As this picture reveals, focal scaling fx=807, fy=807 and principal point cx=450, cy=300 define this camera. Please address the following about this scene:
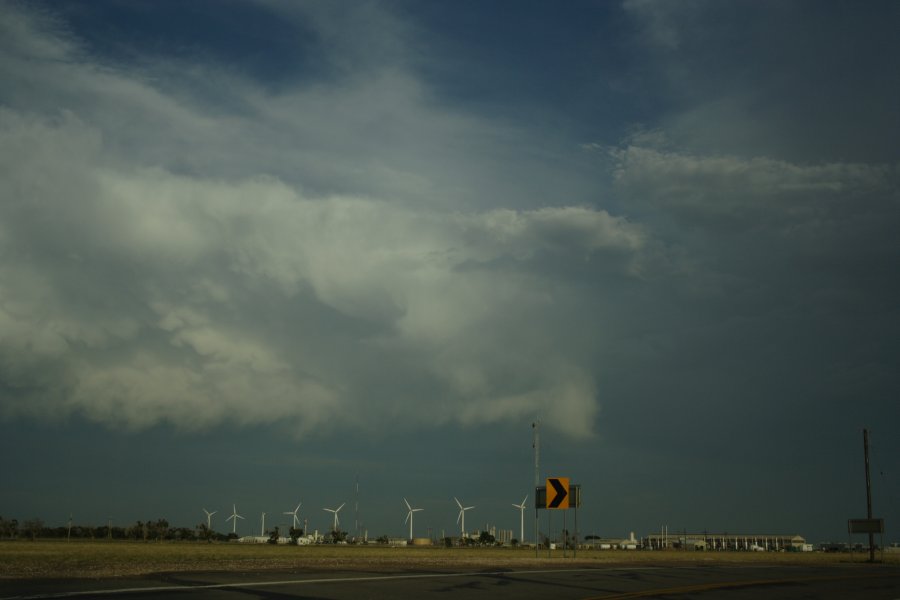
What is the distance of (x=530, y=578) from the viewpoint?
31.5m

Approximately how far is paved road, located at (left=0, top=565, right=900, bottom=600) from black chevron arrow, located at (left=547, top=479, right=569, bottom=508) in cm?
1845

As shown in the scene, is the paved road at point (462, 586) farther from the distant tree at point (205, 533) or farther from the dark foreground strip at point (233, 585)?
the distant tree at point (205, 533)

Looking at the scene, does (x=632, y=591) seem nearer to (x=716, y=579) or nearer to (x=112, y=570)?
(x=716, y=579)

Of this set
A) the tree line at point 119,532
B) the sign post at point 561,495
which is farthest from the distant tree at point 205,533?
the sign post at point 561,495

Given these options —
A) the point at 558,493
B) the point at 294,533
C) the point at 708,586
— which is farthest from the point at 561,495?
the point at 294,533

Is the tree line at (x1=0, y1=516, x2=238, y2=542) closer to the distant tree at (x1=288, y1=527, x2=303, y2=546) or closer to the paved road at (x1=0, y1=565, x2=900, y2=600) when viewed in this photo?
the distant tree at (x1=288, y1=527, x2=303, y2=546)

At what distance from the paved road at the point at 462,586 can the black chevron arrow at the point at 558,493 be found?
18452 millimetres

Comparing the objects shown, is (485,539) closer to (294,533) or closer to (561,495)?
(294,533)

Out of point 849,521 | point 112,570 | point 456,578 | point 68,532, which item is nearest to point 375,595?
point 456,578

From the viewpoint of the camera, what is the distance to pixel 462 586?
2653 centimetres

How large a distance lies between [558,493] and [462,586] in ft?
98.6

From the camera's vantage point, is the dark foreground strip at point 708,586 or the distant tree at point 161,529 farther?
the distant tree at point 161,529

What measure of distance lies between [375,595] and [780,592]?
15242mm

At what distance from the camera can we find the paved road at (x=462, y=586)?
2155 cm
